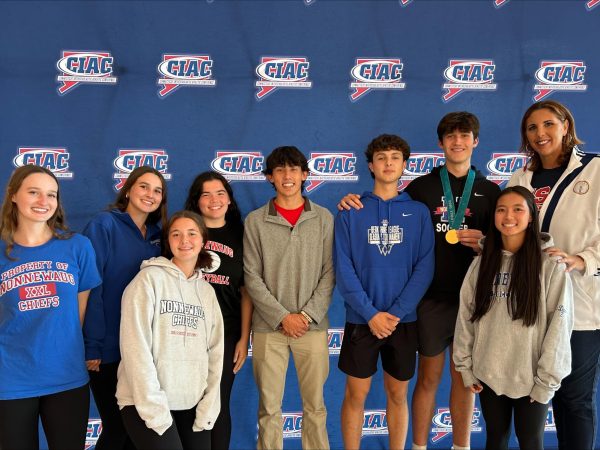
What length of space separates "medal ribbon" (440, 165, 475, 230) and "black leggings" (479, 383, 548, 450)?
2.46 ft

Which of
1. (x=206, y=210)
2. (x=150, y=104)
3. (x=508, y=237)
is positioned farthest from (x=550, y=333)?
(x=150, y=104)

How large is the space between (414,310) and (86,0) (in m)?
2.69

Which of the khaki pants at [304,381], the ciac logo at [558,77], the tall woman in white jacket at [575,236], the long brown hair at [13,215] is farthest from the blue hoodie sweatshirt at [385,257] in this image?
the ciac logo at [558,77]

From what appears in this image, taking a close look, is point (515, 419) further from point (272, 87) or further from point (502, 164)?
point (272, 87)

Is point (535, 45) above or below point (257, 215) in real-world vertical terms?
above

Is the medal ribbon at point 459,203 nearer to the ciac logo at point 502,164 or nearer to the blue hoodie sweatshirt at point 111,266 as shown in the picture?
the ciac logo at point 502,164

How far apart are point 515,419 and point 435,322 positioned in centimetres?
52

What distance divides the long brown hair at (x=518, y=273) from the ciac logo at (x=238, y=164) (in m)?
1.56

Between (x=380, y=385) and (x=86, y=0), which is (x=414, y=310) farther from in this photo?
(x=86, y=0)

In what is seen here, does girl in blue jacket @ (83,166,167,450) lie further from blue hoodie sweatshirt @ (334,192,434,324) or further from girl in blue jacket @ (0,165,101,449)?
blue hoodie sweatshirt @ (334,192,434,324)

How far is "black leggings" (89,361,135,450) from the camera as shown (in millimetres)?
2006

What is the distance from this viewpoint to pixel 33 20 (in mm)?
2875

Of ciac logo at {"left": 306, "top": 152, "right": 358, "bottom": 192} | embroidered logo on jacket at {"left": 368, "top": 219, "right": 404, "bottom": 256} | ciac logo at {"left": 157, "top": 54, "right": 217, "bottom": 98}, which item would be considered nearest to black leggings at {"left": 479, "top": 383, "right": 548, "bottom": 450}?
embroidered logo on jacket at {"left": 368, "top": 219, "right": 404, "bottom": 256}

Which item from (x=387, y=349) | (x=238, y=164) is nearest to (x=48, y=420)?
(x=387, y=349)
